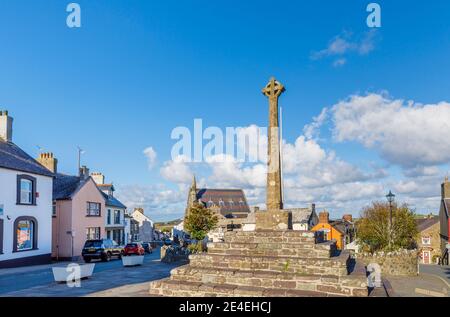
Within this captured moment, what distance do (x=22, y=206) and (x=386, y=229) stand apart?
94.3ft

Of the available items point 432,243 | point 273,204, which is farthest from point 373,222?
point 273,204

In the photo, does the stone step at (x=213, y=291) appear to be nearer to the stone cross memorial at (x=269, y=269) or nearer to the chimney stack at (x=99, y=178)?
the stone cross memorial at (x=269, y=269)

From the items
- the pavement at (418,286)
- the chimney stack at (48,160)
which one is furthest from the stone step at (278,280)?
the chimney stack at (48,160)

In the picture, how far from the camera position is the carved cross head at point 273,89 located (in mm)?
15336

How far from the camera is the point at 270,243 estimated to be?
1259 centimetres

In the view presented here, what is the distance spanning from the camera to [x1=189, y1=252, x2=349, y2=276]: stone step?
10820 millimetres

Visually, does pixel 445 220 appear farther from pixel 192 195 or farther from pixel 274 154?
pixel 192 195

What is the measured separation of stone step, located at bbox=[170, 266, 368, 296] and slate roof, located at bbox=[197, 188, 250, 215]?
7130 centimetres

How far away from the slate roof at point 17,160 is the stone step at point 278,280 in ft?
53.1

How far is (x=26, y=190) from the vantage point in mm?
23938

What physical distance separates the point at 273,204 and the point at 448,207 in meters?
36.3

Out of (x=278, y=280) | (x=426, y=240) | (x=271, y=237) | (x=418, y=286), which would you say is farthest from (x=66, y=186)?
(x=426, y=240)

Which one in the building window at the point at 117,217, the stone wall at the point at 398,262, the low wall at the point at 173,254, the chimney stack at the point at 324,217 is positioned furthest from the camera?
the chimney stack at the point at 324,217

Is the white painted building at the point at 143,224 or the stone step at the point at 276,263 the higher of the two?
the stone step at the point at 276,263
